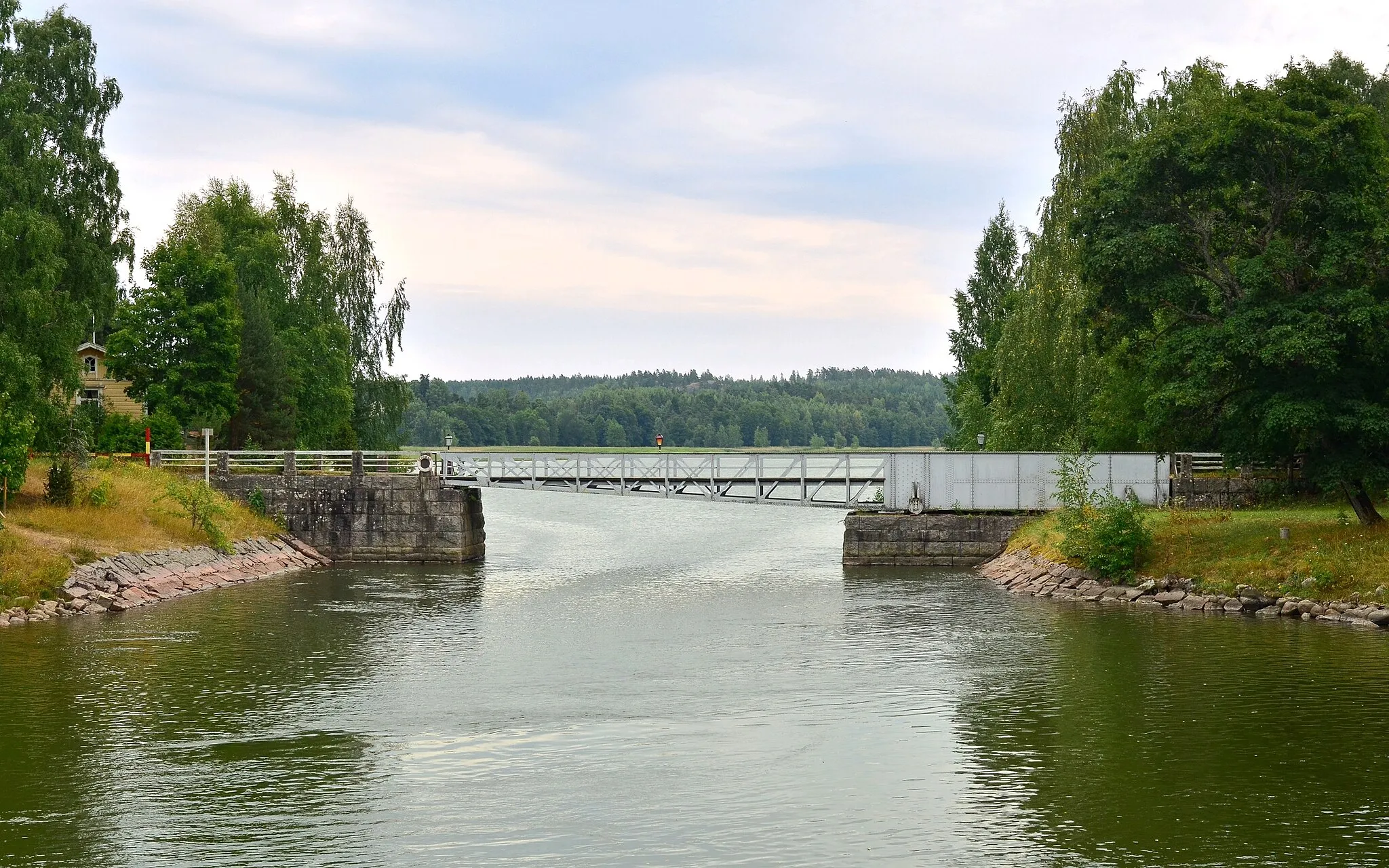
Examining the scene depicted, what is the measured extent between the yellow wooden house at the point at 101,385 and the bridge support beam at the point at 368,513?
2081 cm

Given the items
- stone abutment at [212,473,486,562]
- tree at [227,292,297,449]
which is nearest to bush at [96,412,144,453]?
tree at [227,292,297,449]

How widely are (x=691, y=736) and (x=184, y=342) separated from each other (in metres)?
51.7

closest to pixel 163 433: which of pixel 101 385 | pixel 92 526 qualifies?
pixel 101 385

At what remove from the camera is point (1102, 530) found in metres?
43.8

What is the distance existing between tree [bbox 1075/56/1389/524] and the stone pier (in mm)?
10049

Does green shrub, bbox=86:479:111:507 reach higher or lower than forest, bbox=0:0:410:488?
lower

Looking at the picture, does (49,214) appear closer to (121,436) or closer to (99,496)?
(99,496)

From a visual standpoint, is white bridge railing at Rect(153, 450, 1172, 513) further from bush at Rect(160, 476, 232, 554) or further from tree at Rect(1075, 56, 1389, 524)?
bush at Rect(160, 476, 232, 554)

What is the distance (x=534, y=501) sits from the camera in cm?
10381

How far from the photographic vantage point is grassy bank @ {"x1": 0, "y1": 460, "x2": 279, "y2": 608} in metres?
39.8

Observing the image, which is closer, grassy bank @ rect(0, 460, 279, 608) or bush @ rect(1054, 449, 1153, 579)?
grassy bank @ rect(0, 460, 279, 608)

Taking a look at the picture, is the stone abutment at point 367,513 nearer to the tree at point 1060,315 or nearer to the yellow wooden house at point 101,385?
the yellow wooden house at point 101,385

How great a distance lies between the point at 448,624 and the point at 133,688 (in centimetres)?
1145

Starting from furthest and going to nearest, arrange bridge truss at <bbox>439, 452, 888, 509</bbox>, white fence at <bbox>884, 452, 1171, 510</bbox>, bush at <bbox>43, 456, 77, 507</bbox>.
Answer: bridge truss at <bbox>439, 452, 888, 509</bbox> → white fence at <bbox>884, 452, 1171, 510</bbox> → bush at <bbox>43, 456, 77, 507</bbox>
